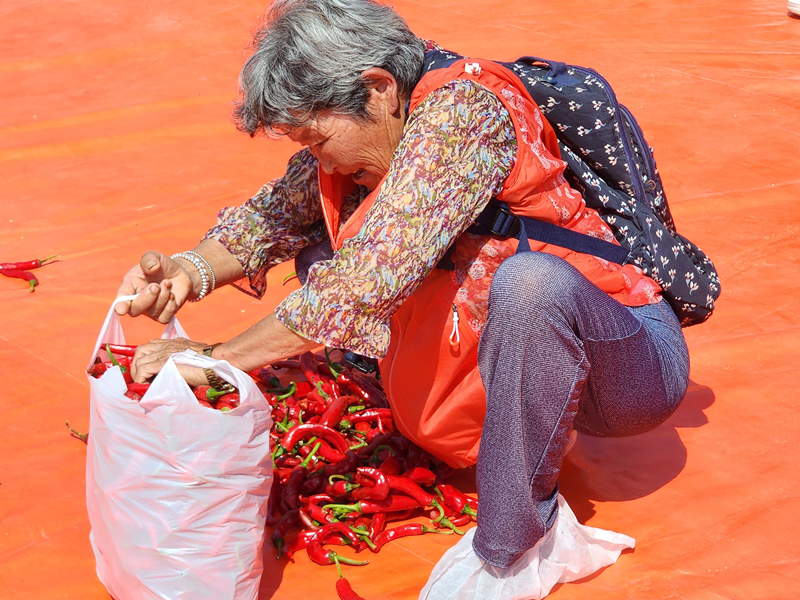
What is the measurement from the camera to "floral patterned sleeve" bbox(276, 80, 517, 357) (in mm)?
1848

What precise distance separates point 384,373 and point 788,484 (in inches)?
51.1

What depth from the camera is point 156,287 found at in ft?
7.39

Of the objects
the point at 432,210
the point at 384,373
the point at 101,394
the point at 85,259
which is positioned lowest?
the point at 85,259

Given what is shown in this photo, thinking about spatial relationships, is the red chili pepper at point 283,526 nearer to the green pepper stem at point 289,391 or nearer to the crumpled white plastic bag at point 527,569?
the crumpled white plastic bag at point 527,569

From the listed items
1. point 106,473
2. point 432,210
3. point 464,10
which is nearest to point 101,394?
point 106,473

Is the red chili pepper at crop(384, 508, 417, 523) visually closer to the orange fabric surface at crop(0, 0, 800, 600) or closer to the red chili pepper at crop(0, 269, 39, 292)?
the orange fabric surface at crop(0, 0, 800, 600)

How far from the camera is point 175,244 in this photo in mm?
3945

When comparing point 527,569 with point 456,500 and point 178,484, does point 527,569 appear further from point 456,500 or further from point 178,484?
point 178,484

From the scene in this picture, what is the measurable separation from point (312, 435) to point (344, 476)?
22 cm

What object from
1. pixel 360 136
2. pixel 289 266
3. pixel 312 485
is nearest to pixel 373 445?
pixel 312 485

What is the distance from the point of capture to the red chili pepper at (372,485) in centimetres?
234

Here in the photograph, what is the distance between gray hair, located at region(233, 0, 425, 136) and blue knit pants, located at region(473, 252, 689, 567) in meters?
0.58

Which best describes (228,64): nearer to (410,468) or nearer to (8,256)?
(8,256)

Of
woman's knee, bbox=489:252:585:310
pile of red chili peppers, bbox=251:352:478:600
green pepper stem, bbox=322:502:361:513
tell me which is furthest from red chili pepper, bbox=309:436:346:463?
woman's knee, bbox=489:252:585:310
